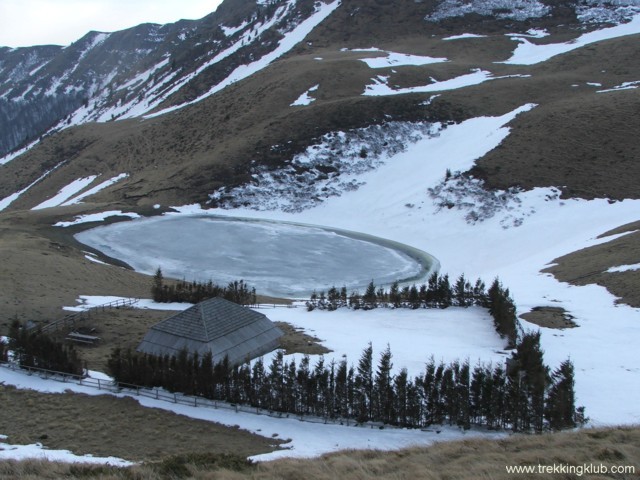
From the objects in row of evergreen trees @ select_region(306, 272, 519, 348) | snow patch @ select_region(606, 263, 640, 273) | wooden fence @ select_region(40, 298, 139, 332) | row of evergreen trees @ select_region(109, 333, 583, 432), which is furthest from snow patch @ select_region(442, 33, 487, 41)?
row of evergreen trees @ select_region(109, 333, 583, 432)

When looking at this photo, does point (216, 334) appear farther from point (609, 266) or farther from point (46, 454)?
point (609, 266)

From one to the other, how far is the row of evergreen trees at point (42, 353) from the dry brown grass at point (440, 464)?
11.7 meters

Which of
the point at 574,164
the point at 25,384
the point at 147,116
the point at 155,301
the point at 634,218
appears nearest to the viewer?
the point at 25,384

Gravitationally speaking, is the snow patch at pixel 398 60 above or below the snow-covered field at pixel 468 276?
above

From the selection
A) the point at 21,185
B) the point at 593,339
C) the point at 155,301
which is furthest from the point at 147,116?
the point at 593,339

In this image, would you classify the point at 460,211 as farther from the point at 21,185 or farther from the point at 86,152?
the point at 21,185

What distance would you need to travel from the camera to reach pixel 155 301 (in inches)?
1391

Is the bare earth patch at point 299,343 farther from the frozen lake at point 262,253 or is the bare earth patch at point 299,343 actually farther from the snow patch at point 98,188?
the snow patch at point 98,188

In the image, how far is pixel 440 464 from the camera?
12.1 m

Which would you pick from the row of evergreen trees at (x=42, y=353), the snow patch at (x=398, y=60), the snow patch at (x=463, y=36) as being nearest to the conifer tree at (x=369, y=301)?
the row of evergreen trees at (x=42, y=353)

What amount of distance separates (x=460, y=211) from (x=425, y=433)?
43.1 metres

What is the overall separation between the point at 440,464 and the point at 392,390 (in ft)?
25.4

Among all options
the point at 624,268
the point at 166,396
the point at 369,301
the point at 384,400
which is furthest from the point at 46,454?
the point at 624,268

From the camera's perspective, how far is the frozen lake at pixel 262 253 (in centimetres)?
4450
